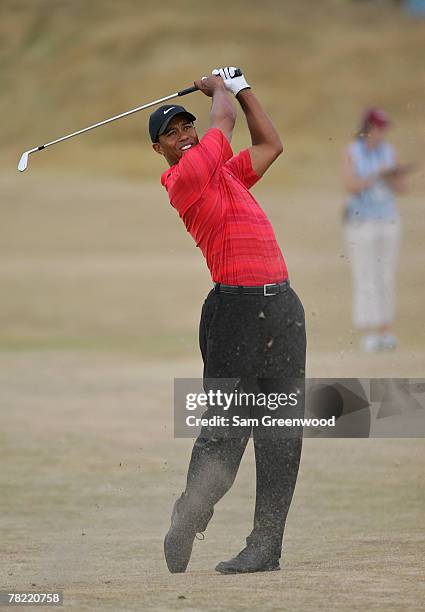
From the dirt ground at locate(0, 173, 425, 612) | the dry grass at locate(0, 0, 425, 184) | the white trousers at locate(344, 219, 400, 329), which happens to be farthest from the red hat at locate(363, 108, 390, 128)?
the dry grass at locate(0, 0, 425, 184)

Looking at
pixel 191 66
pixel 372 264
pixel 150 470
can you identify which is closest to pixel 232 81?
pixel 150 470

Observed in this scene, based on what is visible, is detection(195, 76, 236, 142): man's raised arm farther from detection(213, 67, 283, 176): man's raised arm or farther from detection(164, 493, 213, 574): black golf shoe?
detection(164, 493, 213, 574): black golf shoe

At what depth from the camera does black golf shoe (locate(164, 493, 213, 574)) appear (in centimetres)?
596

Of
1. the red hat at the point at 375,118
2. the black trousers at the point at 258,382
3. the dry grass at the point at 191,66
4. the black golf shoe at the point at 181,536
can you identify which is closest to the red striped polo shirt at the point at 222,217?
the black trousers at the point at 258,382

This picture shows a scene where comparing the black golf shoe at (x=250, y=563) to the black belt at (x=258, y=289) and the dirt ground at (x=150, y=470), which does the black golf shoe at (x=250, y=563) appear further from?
the black belt at (x=258, y=289)

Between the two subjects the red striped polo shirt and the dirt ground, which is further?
the red striped polo shirt

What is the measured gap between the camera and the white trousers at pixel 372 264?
14.3m

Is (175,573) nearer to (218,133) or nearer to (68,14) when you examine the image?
(218,133)

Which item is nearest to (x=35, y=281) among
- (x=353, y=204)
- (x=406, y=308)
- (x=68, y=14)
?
(x=406, y=308)

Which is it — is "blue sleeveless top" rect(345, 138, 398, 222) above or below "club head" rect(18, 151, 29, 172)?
above

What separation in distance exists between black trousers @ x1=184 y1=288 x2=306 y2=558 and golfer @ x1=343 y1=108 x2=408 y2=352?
25.8 feet

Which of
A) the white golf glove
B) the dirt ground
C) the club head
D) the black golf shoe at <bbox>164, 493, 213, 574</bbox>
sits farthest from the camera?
the club head

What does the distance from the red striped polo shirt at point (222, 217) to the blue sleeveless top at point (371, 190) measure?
8.31 m

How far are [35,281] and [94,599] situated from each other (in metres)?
18.1
